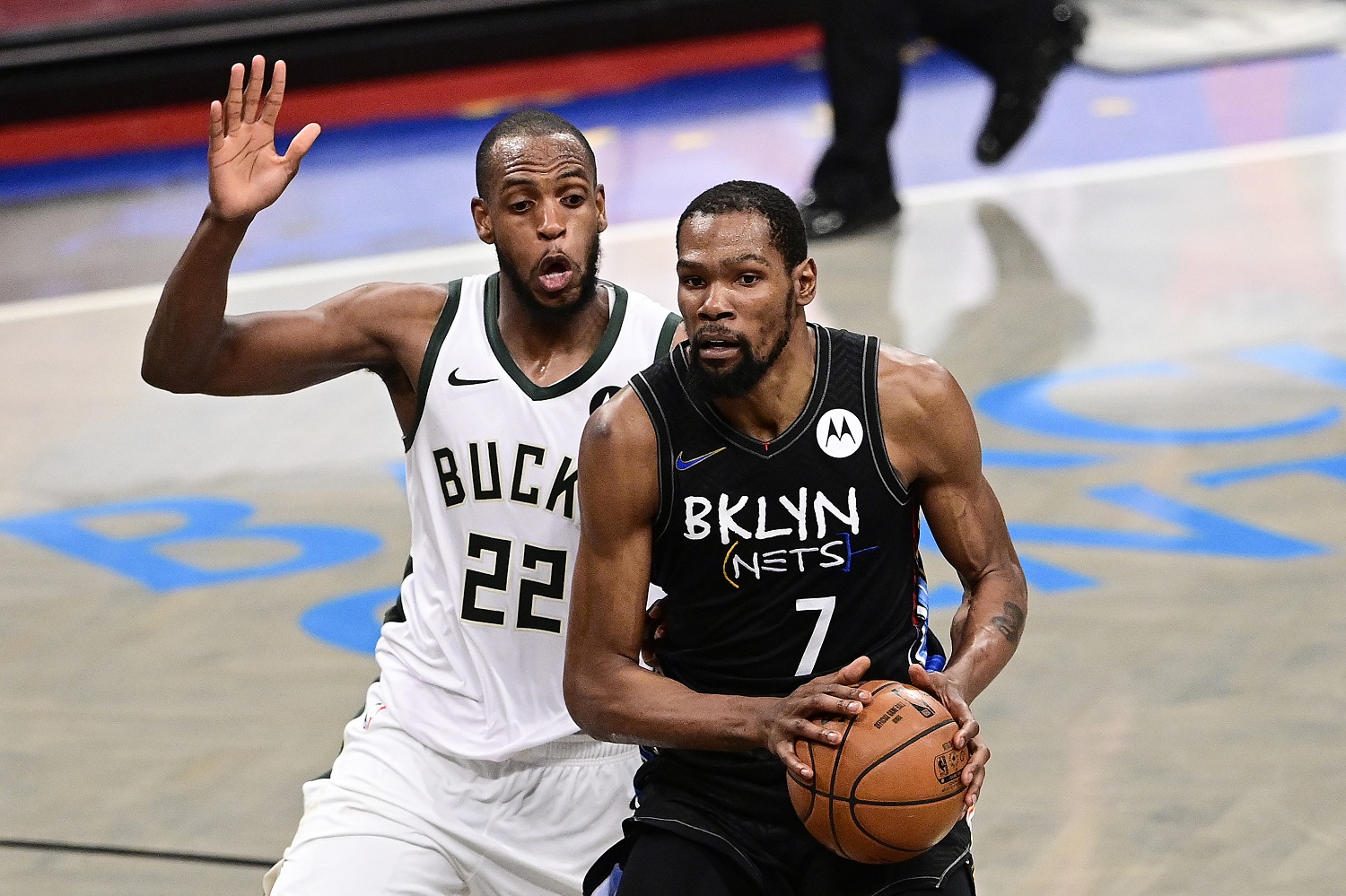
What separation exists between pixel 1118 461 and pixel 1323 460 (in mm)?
704

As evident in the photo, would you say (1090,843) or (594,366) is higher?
(594,366)

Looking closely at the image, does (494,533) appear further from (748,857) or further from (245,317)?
(748,857)

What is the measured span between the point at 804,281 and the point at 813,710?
2.60 ft

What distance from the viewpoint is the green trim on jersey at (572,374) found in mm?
3752

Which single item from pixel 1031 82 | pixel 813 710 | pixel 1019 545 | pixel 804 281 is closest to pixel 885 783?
pixel 813 710

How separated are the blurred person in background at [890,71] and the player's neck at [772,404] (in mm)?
5800

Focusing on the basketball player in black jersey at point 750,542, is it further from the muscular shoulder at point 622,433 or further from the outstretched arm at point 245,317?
the outstretched arm at point 245,317

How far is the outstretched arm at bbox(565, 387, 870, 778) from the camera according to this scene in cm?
323

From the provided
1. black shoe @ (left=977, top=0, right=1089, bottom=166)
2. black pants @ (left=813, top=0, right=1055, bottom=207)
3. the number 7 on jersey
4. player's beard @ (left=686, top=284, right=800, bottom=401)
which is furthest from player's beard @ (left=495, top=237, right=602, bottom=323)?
black shoe @ (left=977, top=0, right=1089, bottom=166)

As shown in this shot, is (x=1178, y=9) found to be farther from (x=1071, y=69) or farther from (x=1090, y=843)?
(x=1090, y=843)

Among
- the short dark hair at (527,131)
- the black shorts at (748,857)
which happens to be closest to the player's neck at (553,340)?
the short dark hair at (527,131)

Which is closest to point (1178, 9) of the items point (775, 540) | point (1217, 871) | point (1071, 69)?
point (1071, 69)

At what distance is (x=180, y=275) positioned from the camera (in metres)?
3.60

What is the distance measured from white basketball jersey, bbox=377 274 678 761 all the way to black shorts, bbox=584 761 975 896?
46 centimetres
